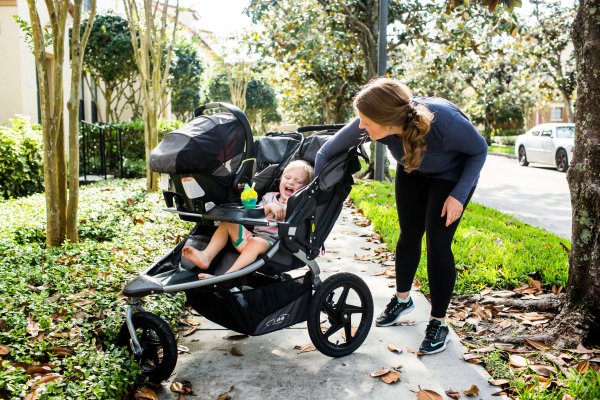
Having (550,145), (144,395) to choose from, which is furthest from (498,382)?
(550,145)

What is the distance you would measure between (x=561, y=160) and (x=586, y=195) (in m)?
15.3

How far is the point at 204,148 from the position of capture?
3.32 m

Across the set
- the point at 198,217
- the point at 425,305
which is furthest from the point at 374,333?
the point at 198,217

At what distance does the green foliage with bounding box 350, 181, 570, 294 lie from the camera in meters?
5.03

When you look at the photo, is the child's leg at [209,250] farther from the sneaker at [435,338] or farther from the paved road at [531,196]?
the paved road at [531,196]

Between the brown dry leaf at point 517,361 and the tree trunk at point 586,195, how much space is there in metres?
0.42

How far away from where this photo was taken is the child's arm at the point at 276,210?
145 inches

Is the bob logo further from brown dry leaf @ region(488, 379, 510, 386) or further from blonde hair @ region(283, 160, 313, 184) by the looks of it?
brown dry leaf @ region(488, 379, 510, 386)

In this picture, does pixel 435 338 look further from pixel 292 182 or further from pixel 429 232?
pixel 292 182

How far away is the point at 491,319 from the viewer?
4266 millimetres

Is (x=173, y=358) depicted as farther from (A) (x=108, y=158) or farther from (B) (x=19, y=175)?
(A) (x=108, y=158)

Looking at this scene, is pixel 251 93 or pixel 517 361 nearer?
pixel 517 361

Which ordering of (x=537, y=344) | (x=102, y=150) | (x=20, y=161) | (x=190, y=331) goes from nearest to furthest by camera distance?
(x=537, y=344)
(x=190, y=331)
(x=20, y=161)
(x=102, y=150)

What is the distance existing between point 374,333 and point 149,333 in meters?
1.60
